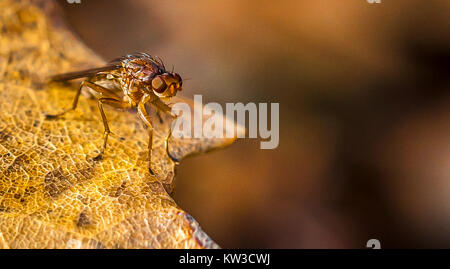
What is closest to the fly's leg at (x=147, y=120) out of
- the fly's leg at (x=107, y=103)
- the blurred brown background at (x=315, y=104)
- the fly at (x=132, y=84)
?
the fly at (x=132, y=84)

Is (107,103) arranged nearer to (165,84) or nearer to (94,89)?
(94,89)

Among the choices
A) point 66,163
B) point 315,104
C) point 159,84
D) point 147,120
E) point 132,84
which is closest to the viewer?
point 66,163

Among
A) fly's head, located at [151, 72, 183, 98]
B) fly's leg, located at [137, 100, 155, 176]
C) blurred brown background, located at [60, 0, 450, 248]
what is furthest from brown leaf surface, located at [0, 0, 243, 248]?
blurred brown background, located at [60, 0, 450, 248]

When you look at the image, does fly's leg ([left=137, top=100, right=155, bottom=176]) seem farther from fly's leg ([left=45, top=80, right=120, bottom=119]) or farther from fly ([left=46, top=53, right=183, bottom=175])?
fly's leg ([left=45, top=80, right=120, bottom=119])

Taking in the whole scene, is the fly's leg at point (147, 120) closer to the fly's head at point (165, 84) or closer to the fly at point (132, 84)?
the fly at point (132, 84)

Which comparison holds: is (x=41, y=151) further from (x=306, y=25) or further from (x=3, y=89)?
(x=306, y=25)

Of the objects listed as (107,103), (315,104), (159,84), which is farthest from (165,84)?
(315,104)
